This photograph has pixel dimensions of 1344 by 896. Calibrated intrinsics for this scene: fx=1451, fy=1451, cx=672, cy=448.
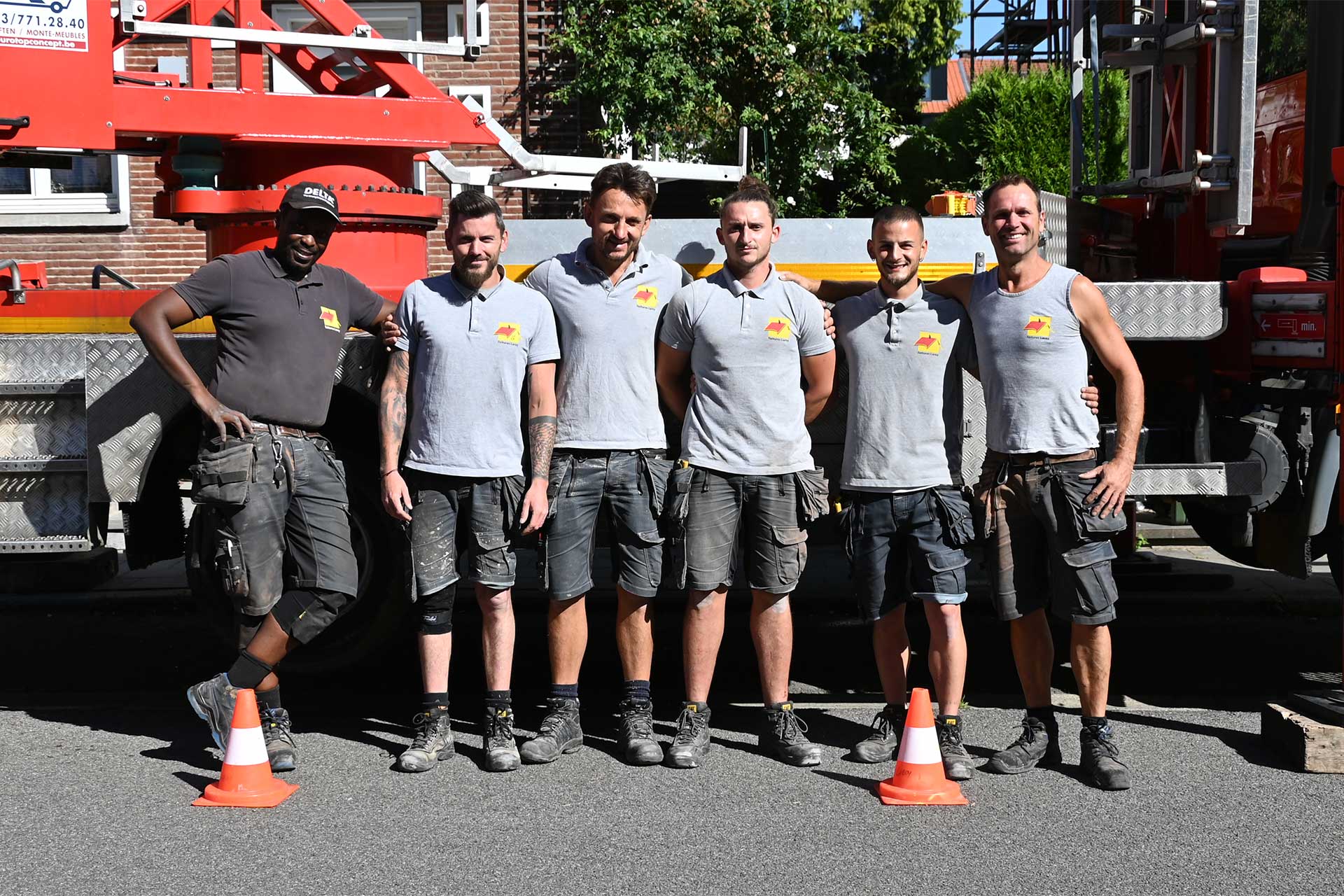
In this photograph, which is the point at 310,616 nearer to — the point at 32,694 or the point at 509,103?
the point at 32,694

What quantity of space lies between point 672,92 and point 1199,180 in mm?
6877

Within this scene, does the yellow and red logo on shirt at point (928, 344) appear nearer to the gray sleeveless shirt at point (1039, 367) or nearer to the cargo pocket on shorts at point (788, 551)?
the gray sleeveless shirt at point (1039, 367)

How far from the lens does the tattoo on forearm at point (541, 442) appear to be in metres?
4.79

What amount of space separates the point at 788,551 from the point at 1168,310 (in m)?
1.64

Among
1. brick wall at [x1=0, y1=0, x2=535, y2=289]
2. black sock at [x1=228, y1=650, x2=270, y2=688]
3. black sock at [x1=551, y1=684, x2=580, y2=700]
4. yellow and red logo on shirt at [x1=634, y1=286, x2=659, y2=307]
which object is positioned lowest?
black sock at [x1=551, y1=684, x2=580, y2=700]

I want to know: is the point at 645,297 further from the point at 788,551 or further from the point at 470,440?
the point at 788,551

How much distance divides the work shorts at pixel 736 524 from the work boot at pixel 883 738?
21.5 inches

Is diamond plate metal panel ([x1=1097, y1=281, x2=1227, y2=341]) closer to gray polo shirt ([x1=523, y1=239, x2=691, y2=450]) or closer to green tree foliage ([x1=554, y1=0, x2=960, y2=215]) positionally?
gray polo shirt ([x1=523, y1=239, x2=691, y2=450])

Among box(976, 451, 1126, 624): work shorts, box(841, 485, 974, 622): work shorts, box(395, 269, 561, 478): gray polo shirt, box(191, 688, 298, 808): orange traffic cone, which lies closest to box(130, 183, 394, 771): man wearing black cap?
box(191, 688, 298, 808): orange traffic cone

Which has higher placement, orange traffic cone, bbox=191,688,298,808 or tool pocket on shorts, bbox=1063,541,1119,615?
tool pocket on shorts, bbox=1063,541,1119,615

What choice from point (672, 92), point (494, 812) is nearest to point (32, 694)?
point (494, 812)

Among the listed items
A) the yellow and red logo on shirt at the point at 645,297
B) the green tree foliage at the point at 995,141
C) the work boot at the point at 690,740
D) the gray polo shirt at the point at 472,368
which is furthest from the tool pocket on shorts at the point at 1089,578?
the green tree foliage at the point at 995,141

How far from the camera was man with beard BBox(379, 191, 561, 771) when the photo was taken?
4.79 m

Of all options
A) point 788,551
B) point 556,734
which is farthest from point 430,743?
point 788,551
